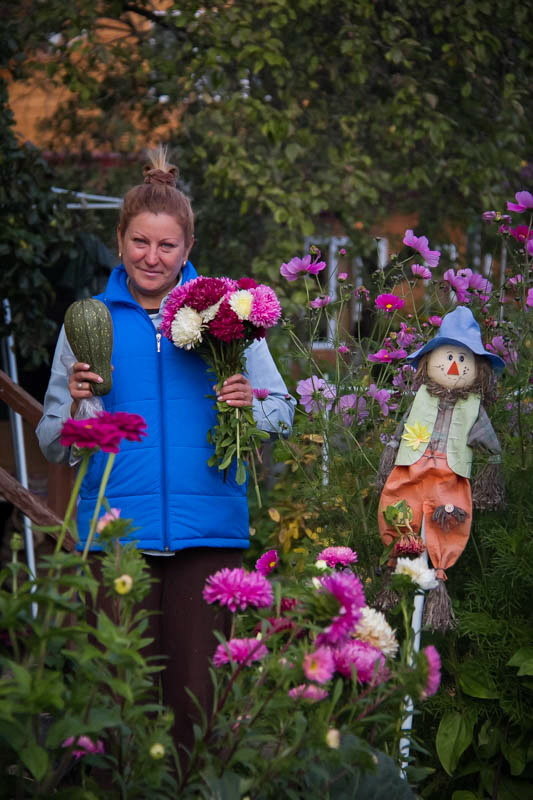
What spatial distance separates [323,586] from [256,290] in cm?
90

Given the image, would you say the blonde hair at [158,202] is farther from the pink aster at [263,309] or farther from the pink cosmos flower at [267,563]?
the pink cosmos flower at [267,563]

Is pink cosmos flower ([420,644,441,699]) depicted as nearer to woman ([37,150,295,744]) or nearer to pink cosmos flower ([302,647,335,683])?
pink cosmos flower ([302,647,335,683])

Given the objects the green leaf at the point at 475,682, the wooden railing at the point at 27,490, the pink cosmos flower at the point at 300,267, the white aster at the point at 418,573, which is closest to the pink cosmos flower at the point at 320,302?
the pink cosmos flower at the point at 300,267

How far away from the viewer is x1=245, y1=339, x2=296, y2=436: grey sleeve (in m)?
2.64

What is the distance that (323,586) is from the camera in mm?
1748

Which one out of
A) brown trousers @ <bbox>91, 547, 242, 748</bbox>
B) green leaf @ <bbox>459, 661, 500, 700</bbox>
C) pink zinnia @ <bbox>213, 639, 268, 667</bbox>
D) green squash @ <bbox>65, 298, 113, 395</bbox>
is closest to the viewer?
pink zinnia @ <bbox>213, 639, 268, 667</bbox>

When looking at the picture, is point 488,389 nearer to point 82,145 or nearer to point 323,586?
point 323,586

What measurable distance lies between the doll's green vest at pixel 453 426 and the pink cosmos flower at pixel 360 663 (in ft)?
2.98

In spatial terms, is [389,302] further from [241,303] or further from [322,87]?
[322,87]

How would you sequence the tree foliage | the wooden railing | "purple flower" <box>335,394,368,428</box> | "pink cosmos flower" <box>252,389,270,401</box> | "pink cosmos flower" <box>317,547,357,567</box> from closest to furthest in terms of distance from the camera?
1. "pink cosmos flower" <box>317,547,357,567</box>
2. "pink cosmos flower" <box>252,389,270,401</box>
3. "purple flower" <box>335,394,368,428</box>
4. the wooden railing
5. the tree foliage

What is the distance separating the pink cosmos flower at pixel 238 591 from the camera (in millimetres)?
1746

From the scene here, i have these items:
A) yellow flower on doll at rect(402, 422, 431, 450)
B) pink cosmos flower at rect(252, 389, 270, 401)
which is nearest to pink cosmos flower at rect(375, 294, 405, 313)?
yellow flower on doll at rect(402, 422, 431, 450)

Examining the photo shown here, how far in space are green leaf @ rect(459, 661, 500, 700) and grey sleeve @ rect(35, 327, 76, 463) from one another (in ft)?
4.34

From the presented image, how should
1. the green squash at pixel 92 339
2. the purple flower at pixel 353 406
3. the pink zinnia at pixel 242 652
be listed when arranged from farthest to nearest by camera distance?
the purple flower at pixel 353 406, the green squash at pixel 92 339, the pink zinnia at pixel 242 652
